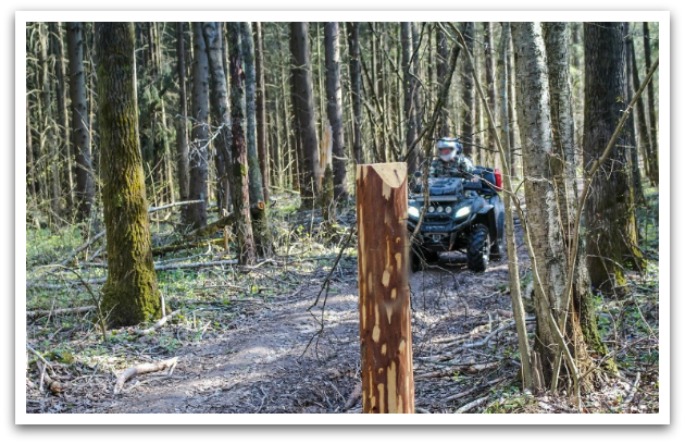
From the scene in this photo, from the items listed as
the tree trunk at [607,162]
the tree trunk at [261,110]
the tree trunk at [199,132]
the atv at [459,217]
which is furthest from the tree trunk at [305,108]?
the tree trunk at [607,162]

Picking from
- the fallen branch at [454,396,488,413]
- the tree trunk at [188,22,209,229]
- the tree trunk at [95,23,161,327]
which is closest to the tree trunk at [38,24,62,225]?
the tree trunk at [188,22,209,229]

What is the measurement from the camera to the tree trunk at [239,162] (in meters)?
8.73

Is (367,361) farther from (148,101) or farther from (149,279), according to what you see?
(148,101)

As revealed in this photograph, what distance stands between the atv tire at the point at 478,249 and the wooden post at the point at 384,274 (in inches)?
217

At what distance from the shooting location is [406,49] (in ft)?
49.0

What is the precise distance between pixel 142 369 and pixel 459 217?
4153 millimetres

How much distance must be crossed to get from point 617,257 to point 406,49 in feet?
30.3

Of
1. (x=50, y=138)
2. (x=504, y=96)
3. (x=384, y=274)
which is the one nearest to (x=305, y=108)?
(x=50, y=138)

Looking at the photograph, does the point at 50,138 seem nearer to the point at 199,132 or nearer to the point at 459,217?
the point at 199,132

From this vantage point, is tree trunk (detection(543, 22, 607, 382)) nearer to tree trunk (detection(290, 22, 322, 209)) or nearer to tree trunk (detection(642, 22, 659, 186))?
tree trunk (detection(642, 22, 659, 186))
